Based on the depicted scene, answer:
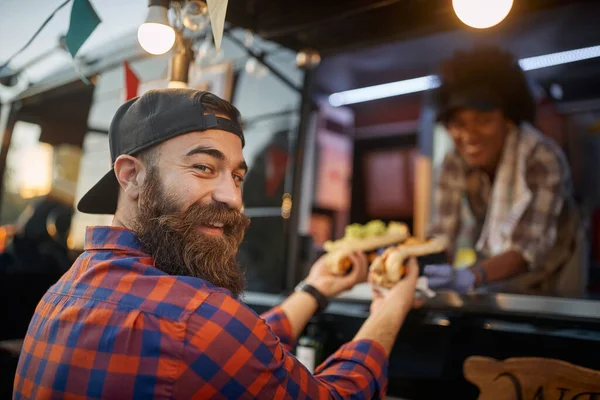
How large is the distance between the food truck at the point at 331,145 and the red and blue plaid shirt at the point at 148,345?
1.45 ft

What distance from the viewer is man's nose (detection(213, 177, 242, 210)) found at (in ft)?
5.07

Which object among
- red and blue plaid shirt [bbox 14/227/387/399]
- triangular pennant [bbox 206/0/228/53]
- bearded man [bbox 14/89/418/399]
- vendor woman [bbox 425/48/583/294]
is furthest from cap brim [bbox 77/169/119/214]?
vendor woman [bbox 425/48/583/294]

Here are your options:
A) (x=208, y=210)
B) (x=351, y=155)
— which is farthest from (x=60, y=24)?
(x=351, y=155)

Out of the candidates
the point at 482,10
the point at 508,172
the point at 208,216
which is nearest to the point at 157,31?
the point at 208,216

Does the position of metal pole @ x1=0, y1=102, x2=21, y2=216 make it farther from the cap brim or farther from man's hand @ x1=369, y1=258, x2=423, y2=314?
man's hand @ x1=369, y1=258, x2=423, y2=314

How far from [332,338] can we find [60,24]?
2.25 m

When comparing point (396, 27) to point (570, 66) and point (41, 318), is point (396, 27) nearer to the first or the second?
point (41, 318)

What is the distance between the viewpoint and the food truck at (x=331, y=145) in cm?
223

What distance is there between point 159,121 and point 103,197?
18.4 inches

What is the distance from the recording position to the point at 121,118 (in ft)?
5.45

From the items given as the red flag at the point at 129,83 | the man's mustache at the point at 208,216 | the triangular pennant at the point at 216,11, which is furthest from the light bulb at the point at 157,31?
the man's mustache at the point at 208,216

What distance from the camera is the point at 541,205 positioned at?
11.3 ft

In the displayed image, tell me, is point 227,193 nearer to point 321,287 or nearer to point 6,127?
point 321,287

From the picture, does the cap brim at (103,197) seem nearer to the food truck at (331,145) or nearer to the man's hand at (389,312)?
the food truck at (331,145)
